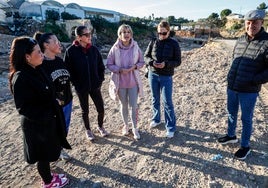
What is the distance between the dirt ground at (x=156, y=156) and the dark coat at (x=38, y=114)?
0.79m

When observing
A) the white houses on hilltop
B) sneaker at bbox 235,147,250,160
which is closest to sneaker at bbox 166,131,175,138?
sneaker at bbox 235,147,250,160

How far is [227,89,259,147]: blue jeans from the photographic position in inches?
133

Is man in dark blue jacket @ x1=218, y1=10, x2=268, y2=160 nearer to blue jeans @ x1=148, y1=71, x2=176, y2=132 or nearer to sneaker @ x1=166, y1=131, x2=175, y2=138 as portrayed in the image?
blue jeans @ x1=148, y1=71, x2=176, y2=132

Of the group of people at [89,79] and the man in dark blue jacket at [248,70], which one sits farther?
the man in dark blue jacket at [248,70]

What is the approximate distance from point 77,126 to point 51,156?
7.41 ft

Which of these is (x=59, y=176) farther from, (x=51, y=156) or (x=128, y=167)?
(x=128, y=167)

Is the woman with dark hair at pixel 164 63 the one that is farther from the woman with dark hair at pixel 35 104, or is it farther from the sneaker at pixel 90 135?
the woman with dark hair at pixel 35 104

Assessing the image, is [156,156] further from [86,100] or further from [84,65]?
[84,65]

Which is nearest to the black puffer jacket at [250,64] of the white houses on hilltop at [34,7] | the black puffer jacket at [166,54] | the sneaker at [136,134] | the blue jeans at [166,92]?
the black puffer jacket at [166,54]

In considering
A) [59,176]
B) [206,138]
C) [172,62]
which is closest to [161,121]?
[206,138]

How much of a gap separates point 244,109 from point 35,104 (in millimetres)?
2834

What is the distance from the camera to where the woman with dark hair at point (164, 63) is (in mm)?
3969

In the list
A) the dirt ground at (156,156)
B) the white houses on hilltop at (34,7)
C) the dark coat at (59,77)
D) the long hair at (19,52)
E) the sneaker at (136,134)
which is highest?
the white houses on hilltop at (34,7)

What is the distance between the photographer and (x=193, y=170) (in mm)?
3451
